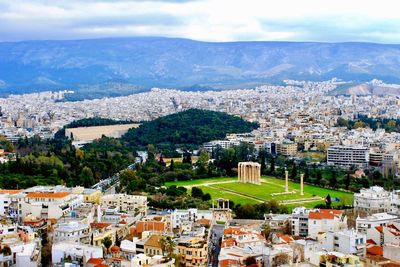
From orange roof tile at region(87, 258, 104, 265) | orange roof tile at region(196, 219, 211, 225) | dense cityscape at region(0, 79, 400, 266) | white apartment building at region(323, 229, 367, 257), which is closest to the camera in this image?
orange roof tile at region(87, 258, 104, 265)

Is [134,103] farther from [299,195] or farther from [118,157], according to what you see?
[299,195]

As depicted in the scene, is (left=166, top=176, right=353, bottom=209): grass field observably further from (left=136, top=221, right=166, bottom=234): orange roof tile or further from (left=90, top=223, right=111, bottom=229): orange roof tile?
(left=90, top=223, right=111, bottom=229): orange roof tile

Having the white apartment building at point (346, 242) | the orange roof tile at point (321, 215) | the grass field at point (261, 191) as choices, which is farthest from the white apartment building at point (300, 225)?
the grass field at point (261, 191)

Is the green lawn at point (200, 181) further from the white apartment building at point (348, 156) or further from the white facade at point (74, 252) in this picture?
the white facade at point (74, 252)

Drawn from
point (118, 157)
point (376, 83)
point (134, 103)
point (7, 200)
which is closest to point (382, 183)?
point (118, 157)

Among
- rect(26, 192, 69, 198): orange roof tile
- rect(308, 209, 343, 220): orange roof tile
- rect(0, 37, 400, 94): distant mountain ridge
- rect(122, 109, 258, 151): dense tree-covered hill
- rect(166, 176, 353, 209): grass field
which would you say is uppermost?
rect(0, 37, 400, 94): distant mountain ridge

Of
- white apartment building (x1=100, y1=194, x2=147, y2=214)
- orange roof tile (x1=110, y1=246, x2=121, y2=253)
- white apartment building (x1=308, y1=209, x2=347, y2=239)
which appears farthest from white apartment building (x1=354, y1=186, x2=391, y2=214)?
orange roof tile (x1=110, y1=246, x2=121, y2=253)

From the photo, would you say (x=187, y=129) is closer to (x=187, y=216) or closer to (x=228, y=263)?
(x=187, y=216)
